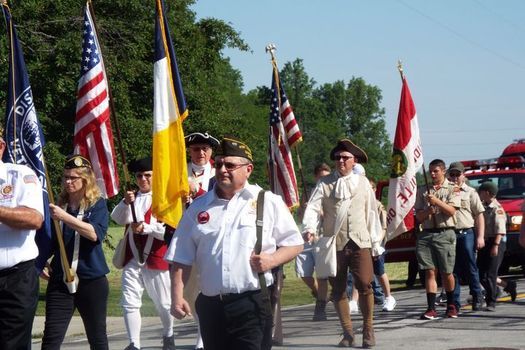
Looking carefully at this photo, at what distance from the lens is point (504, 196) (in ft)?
69.9

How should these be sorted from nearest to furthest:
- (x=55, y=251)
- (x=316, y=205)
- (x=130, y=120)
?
(x=55, y=251), (x=316, y=205), (x=130, y=120)

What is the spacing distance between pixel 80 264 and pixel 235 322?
2.28 meters

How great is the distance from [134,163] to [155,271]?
1.04m

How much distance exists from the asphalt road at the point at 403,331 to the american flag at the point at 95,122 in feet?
6.84

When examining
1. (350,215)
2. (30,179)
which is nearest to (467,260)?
(350,215)

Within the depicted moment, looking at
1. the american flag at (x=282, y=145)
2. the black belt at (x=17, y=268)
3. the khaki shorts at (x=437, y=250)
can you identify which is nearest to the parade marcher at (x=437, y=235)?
the khaki shorts at (x=437, y=250)

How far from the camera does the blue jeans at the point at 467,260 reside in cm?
1472

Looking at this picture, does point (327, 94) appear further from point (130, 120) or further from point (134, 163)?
point (134, 163)

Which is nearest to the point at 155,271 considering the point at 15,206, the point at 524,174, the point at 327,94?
the point at 15,206

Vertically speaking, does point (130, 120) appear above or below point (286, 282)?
above

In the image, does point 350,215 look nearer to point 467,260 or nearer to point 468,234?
point 468,234

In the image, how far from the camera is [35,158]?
30.9 ft

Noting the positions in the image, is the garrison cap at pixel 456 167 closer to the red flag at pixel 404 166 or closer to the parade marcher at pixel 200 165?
the red flag at pixel 404 166

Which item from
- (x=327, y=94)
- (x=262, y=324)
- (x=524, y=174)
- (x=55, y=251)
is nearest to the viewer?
(x=262, y=324)
